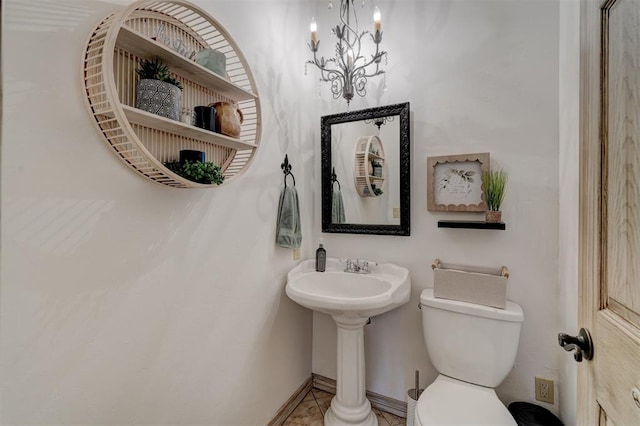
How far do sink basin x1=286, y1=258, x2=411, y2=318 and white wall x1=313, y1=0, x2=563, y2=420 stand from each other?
0.13 metres

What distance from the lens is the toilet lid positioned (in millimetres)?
1234

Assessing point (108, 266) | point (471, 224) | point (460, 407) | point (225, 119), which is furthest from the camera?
point (471, 224)

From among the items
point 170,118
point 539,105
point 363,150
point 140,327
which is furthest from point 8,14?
point 539,105

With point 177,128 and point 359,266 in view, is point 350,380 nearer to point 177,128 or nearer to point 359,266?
point 359,266

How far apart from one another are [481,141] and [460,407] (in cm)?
128

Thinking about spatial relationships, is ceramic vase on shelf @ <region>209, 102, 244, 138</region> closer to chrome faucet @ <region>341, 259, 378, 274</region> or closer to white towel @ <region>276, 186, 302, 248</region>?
white towel @ <region>276, 186, 302, 248</region>

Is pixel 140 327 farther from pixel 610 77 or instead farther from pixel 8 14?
pixel 610 77

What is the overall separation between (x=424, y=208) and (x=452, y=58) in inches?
33.5

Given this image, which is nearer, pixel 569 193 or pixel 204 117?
pixel 204 117

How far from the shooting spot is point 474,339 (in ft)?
4.87

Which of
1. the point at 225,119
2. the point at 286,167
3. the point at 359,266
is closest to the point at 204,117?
the point at 225,119

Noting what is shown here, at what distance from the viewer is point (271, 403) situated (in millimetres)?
1710

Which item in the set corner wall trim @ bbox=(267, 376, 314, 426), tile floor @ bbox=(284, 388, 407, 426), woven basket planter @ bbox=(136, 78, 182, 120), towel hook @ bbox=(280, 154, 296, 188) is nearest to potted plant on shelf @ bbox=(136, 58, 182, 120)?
woven basket planter @ bbox=(136, 78, 182, 120)

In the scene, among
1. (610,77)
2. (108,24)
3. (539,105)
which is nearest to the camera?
(610,77)
